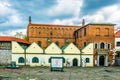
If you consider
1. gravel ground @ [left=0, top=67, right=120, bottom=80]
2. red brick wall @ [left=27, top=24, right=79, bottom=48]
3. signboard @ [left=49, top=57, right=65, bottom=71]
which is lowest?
gravel ground @ [left=0, top=67, right=120, bottom=80]

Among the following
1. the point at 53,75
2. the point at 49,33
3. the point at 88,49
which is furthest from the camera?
the point at 49,33

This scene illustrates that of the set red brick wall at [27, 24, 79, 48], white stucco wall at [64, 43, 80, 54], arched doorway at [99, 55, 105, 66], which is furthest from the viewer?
red brick wall at [27, 24, 79, 48]

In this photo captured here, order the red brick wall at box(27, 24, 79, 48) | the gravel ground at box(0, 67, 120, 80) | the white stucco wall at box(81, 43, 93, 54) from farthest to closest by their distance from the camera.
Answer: the red brick wall at box(27, 24, 79, 48), the white stucco wall at box(81, 43, 93, 54), the gravel ground at box(0, 67, 120, 80)

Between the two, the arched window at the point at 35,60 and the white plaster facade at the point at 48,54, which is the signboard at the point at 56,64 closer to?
the white plaster facade at the point at 48,54

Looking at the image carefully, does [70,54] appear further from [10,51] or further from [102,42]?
[10,51]

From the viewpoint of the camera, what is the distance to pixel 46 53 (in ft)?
183

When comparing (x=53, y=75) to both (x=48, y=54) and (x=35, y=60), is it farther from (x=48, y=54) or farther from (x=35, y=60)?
(x=48, y=54)

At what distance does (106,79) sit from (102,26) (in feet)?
101

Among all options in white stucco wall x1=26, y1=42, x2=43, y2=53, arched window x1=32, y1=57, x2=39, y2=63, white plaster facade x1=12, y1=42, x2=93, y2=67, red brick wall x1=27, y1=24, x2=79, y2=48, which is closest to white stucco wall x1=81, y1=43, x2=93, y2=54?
white plaster facade x1=12, y1=42, x2=93, y2=67

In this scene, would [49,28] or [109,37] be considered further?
[49,28]

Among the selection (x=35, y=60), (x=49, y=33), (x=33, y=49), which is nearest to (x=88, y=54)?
(x=35, y=60)

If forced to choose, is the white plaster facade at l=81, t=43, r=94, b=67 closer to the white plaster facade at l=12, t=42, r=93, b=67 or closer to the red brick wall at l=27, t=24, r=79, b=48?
the white plaster facade at l=12, t=42, r=93, b=67

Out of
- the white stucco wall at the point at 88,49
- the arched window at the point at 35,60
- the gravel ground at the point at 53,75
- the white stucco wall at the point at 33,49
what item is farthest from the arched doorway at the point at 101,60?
the gravel ground at the point at 53,75

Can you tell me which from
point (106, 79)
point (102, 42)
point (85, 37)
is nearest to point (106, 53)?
point (102, 42)
